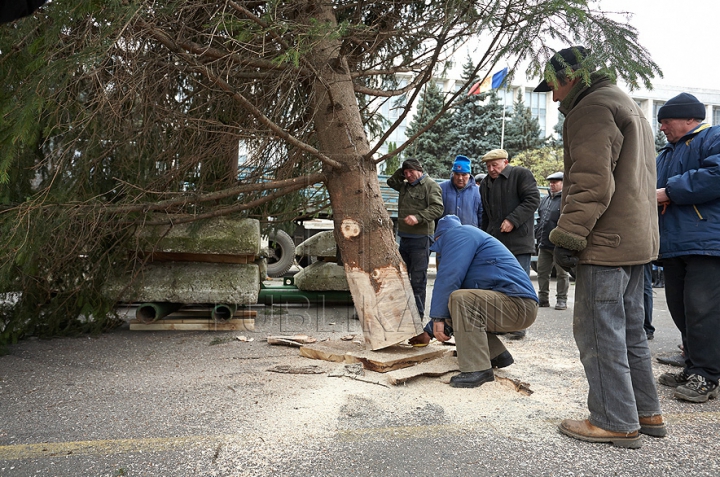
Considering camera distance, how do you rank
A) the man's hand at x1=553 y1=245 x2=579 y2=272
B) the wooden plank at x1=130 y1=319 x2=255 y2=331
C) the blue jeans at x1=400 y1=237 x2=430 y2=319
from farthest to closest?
the blue jeans at x1=400 y1=237 x2=430 y2=319, the wooden plank at x1=130 y1=319 x2=255 y2=331, the man's hand at x1=553 y1=245 x2=579 y2=272

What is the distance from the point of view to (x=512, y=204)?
215 inches

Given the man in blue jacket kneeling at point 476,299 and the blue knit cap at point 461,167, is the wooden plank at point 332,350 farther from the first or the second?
the blue knit cap at point 461,167

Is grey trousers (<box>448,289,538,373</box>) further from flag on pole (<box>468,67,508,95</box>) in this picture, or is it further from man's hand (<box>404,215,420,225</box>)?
man's hand (<box>404,215,420,225</box>)

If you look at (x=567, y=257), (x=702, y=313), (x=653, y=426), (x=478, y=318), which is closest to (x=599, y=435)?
(x=653, y=426)

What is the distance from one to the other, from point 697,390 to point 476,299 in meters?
1.51

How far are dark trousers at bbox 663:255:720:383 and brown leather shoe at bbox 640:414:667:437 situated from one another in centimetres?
90

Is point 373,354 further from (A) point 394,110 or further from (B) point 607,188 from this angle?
(A) point 394,110

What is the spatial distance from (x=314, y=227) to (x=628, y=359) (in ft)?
30.1

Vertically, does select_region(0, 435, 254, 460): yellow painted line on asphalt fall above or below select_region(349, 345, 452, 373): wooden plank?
below

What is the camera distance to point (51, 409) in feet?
10.1

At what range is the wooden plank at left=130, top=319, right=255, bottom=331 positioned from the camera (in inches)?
209

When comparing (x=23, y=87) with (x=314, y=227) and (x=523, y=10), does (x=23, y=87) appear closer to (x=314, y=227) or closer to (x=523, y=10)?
(x=523, y=10)

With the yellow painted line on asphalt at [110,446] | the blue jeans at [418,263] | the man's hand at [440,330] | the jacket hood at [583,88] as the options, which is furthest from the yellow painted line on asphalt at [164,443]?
the blue jeans at [418,263]

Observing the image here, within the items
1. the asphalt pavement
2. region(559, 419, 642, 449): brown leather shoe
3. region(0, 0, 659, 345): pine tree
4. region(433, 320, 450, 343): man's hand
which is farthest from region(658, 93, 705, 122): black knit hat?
region(559, 419, 642, 449): brown leather shoe
